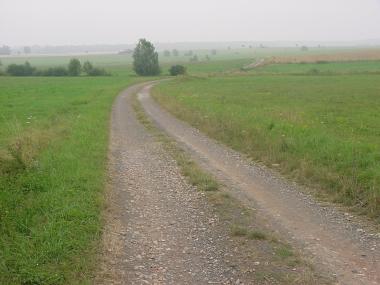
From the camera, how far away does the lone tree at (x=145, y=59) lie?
94.1 metres

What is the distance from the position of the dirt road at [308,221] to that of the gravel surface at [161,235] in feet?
3.85

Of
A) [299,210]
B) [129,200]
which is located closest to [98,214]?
[129,200]

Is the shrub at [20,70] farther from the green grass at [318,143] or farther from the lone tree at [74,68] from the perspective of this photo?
the green grass at [318,143]

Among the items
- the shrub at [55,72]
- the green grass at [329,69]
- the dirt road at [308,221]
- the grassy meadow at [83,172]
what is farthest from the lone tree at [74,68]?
the dirt road at [308,221]

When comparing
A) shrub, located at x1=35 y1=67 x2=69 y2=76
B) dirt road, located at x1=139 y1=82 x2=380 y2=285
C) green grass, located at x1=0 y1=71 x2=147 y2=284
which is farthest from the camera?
shrub, located at x1=35 y1=67 x2=69 y2=76

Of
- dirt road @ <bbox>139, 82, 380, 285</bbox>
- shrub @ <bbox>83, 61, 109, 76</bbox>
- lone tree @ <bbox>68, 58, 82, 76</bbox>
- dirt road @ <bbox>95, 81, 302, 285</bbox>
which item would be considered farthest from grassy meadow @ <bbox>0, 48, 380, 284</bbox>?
lone tree @ <bbox>68, 58, 82, 76</bbox>

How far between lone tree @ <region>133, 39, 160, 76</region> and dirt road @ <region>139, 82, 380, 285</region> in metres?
82.4

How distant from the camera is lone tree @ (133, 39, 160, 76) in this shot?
94125mm

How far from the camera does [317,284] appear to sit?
5898mm

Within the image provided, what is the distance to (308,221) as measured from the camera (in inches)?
331

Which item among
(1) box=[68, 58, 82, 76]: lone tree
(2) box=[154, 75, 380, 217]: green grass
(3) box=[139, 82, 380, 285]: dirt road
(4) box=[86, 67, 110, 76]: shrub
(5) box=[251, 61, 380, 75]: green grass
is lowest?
(3) box=[139, 82, 380, 285]: dirt road

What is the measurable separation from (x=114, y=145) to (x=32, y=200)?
7.76 metres

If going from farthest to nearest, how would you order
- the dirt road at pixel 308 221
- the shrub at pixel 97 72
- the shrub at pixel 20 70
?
the shrub at pixel 20 70
the shrub at pixel 97 72
the dirt road at pixel 308 221

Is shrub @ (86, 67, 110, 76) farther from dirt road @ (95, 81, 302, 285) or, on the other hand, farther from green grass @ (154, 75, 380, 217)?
dirt road @ (95, 81, 302, 285)
